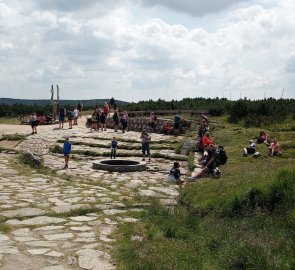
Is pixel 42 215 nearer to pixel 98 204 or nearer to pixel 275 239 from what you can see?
pixel 98 204

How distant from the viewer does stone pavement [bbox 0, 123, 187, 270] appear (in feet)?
17.6

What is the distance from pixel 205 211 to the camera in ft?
24.5

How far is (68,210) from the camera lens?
7.66 metres

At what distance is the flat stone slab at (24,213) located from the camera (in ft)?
23.9

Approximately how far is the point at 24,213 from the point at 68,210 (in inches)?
29.7

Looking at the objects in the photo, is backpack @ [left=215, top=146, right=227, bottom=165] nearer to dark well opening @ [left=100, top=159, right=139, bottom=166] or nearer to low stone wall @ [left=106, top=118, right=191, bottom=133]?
dark well opening @ [left=100, top=159, right=139, bottom=166]

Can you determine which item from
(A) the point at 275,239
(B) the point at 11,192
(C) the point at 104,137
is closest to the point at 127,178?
(B) the point at 11,192

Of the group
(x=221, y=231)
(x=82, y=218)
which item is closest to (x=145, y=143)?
(x=82, y=218)

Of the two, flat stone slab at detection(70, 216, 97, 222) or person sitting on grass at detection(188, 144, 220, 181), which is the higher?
person sitting on grass at detection(188, 144, 220, 181)

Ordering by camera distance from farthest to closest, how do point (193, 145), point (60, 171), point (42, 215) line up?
point (193, 145) < point (60, 171) < point (42, 215)

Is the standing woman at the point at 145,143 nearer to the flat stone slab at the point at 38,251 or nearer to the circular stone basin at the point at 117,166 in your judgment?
the circular stone basin at the point at 117,166

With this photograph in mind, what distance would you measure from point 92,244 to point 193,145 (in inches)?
478


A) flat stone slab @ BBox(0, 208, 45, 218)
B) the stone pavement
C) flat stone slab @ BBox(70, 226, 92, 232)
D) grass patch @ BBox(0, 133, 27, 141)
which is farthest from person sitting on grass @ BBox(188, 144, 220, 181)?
grass patch @ BBox(0, 133, 27, 141)

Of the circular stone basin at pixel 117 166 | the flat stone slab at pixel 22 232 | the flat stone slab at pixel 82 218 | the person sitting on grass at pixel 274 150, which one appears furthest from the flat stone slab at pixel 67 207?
the person sitting on grass at pixel 274 150
